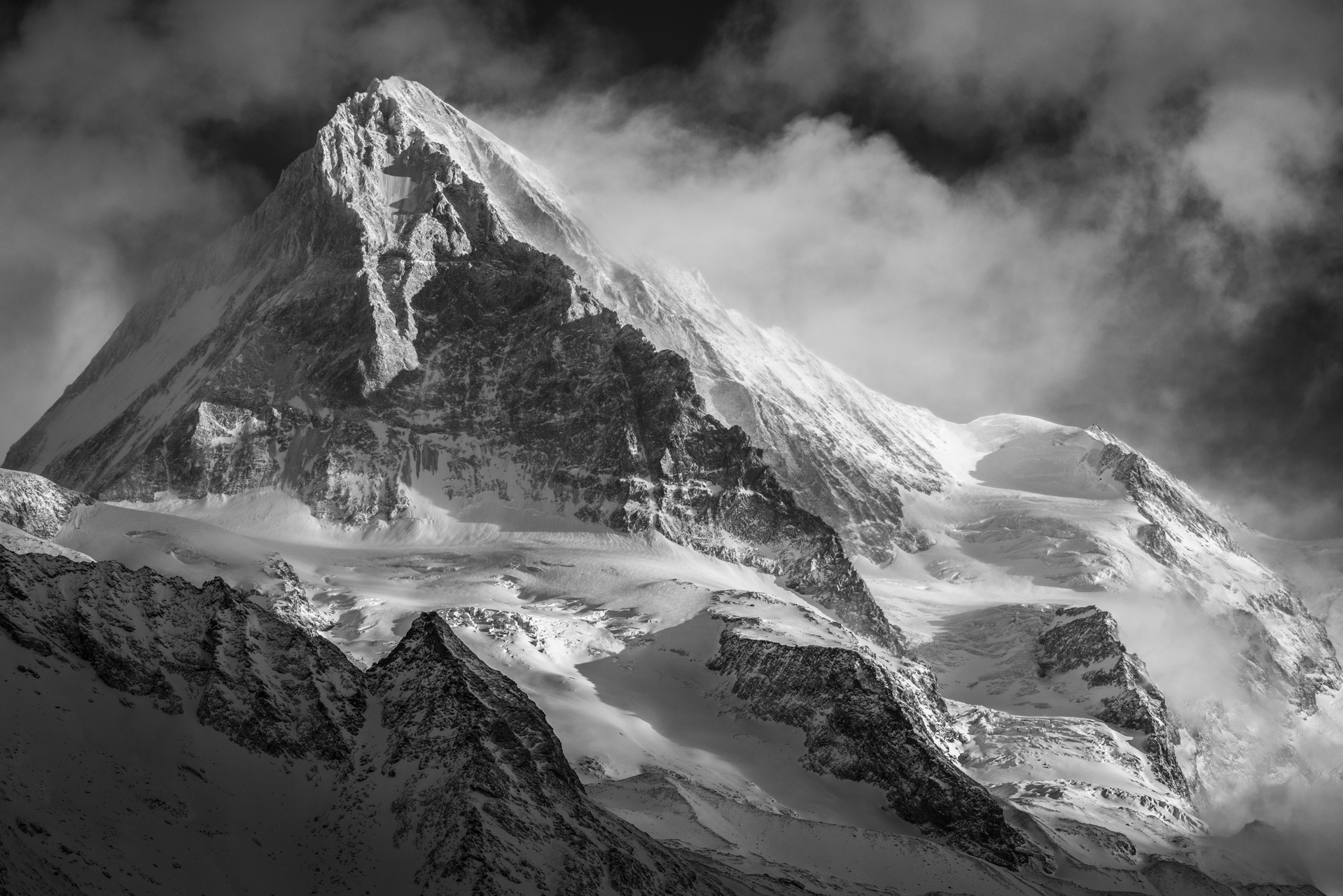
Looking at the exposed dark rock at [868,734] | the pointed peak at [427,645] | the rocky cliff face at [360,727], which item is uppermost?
the exposed dark rock at [868,734]

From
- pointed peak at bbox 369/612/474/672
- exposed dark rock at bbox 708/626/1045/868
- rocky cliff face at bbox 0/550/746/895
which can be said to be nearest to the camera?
rocky cliff face at bbox 0/550/746/895

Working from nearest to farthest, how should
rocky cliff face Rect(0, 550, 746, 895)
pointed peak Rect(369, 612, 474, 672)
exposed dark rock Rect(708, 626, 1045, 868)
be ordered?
rocky cliff face Rect(0, 550, 746, 895), pointed peak Rect(369, 612, 474, 672), exposed dark rock Rect(708, 626, 1045, 868)

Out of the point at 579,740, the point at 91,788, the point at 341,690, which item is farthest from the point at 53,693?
the point at 579,740

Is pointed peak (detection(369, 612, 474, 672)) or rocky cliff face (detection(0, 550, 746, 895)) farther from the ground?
pointed peak (detection(369, 612, 474, 672))

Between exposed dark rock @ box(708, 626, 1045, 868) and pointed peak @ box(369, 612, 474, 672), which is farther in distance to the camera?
exposed dark rock @ box(708, 626, 1045, 868)

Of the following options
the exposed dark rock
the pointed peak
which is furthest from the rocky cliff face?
the exposed dark rock

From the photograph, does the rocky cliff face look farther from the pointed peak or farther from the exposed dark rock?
the exposed dark rock

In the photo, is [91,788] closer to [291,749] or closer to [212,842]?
[212,842]

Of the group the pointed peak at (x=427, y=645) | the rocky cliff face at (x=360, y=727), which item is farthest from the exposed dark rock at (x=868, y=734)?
the pointed peak at (x=427, y=645)

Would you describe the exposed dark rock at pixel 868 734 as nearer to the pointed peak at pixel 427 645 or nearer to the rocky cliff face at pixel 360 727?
the rocky cliff face at pixel 360 727
